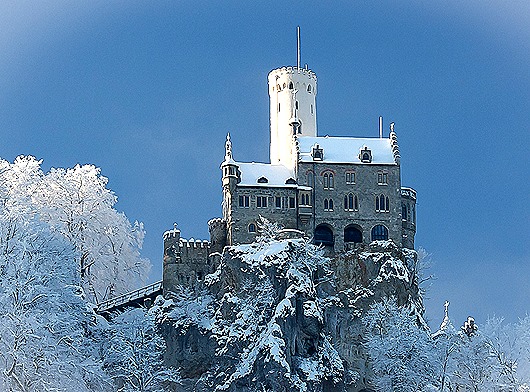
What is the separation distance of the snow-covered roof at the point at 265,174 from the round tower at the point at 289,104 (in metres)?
7.41

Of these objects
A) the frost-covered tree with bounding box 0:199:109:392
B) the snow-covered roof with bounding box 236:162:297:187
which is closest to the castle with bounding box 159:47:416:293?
the snow-covered roof with bounding box 236:162:297:187

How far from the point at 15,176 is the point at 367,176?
1218 inches

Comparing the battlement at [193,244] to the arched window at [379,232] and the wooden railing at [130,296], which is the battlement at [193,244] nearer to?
the wooden railing at [130,296]

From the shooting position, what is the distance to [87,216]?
301 ft

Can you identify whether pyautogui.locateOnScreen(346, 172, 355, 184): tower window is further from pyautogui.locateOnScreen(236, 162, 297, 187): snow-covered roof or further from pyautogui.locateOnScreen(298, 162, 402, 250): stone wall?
pyautogui.locateOnScreen(236, 162, 297, 187): snow-covered roof

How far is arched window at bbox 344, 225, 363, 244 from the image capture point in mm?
96625

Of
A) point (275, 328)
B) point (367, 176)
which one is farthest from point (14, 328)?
point (367, 176)

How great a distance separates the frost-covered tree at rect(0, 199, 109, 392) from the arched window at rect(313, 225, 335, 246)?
2811 cm

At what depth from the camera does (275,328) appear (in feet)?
277

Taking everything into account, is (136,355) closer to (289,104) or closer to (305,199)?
(305,199)

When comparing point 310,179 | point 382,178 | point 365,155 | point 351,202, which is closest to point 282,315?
point 351,202

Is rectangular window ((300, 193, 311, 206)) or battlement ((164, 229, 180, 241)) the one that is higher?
rectangular window ((300, 193, 311, 206))

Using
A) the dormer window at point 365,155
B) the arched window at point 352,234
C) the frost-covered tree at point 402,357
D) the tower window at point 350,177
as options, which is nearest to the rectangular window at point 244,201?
the arched window at point 352,234

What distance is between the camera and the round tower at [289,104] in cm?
10794
